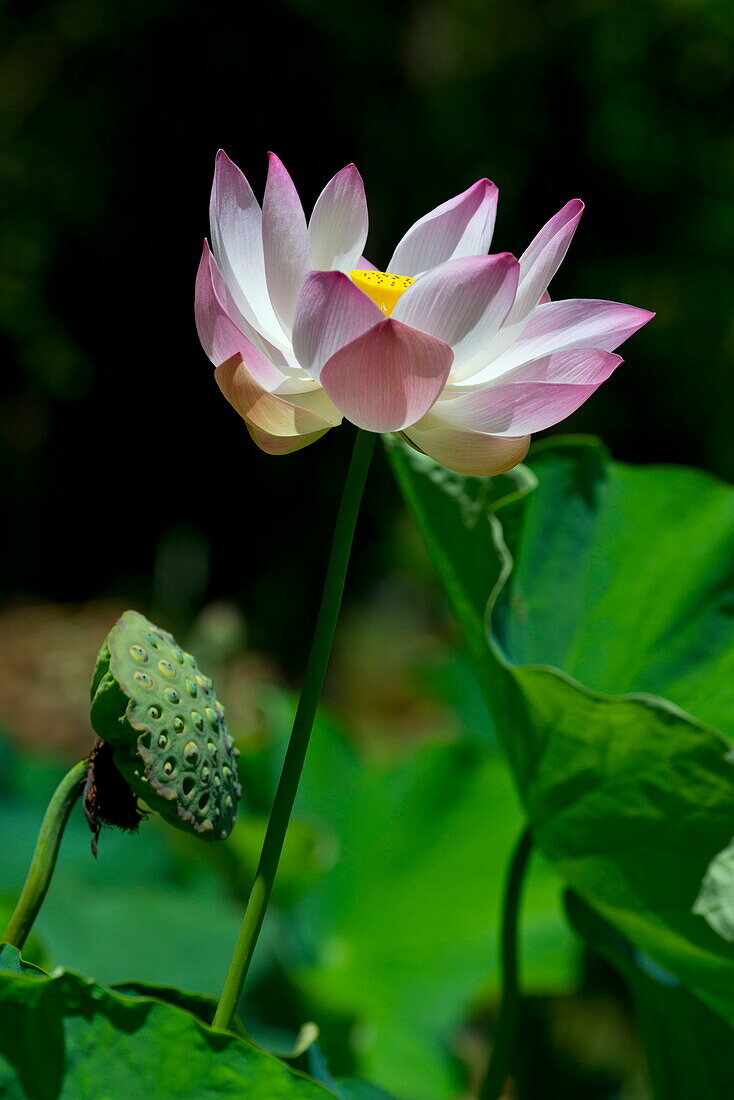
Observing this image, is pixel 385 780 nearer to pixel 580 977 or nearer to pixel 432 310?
pixel 580 977

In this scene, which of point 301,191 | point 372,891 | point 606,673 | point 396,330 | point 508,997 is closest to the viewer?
point 396,330

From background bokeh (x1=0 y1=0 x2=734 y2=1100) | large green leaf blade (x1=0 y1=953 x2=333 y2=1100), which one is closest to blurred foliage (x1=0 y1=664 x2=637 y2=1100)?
large green leaf blade (x1=0 y1=953 x2=333 y2=1100)

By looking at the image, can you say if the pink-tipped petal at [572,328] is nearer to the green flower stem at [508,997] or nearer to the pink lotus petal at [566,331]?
the pink lotus petal at [566,331]

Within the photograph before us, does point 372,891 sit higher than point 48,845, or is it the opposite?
point 48,845

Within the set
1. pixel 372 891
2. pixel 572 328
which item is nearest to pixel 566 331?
pixel 572 328

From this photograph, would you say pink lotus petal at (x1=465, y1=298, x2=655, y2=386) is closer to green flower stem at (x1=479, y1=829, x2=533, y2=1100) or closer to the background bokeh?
green flower stem at (x1=479, y1=829, x2=533, y2=1100)

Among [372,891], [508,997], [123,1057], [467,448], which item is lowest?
[372,891]

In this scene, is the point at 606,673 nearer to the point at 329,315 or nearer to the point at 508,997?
the point at 508,997

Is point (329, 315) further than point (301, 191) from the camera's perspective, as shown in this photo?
No
